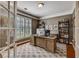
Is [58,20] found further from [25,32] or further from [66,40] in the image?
[25,32]

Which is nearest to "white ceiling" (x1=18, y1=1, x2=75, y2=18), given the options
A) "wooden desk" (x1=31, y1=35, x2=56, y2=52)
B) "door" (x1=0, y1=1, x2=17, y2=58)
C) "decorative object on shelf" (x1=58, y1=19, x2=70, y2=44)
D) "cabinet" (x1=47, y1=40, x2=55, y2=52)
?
"decorative object on shelf" (x1=58, y1=19, x2=70, y2=44)

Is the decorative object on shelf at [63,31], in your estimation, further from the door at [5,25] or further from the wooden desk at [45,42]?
the door at [5,25]

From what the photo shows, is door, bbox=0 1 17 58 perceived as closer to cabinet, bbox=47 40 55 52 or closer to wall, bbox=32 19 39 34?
cabinet, bbox=47 40 55 52

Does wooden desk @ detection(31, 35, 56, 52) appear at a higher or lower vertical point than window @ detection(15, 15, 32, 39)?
lower

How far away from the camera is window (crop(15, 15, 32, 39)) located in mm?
7421

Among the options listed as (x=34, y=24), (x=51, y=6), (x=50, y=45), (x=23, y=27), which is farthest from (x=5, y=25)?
(x=34, y=24)

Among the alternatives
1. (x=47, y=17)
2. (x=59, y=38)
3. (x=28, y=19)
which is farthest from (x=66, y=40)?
(x=28, y=19)

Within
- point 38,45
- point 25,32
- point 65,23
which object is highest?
point 65,23

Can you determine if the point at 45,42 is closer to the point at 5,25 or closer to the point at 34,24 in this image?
the point at 34,24

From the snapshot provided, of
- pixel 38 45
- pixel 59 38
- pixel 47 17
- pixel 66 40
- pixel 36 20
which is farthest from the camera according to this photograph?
pixel 36 20

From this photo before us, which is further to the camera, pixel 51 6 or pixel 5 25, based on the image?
pixel 51 6

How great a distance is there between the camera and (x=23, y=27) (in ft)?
26.6

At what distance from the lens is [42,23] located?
9.64m

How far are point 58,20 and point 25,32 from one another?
2.93 m
